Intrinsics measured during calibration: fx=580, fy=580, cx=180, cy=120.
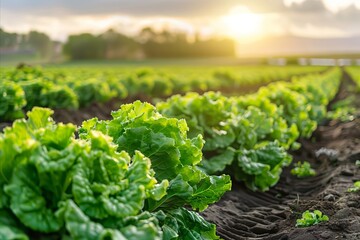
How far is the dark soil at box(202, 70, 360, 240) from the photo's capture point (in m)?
6.60

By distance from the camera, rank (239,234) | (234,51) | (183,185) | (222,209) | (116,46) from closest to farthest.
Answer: (183,185)
(239,234)
(222,209)
(116,46)
(234,51)

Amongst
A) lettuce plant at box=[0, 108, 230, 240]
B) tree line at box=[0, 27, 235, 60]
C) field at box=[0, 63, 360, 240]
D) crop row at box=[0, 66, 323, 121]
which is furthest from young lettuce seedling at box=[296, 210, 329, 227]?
tree line at box=[0, 27, 235, 60]

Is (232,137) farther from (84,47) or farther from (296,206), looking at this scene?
(84,47)

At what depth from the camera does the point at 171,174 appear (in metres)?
5.50

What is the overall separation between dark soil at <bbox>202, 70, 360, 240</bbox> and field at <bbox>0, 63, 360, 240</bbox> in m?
0.02

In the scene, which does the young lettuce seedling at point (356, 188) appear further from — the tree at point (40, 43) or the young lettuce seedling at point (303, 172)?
the tree at point (40, 43)

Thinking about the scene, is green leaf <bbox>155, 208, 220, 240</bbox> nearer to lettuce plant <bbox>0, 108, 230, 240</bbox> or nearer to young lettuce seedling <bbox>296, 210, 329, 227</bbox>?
lettuce plant <bbox>0, 108, 230, 240</bbox>

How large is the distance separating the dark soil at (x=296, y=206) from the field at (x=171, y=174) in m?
0.02

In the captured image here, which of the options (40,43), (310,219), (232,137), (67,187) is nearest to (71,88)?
(232,137)

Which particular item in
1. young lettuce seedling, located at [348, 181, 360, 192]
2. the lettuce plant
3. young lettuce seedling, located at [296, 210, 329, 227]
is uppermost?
the lettuce plant

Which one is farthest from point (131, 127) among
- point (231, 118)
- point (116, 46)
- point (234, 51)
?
point (234, 51)

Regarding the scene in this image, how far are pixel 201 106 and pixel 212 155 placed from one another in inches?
31.9

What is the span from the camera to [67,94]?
15.7 m

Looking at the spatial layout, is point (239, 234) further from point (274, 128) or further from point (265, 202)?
point (274, 128)
